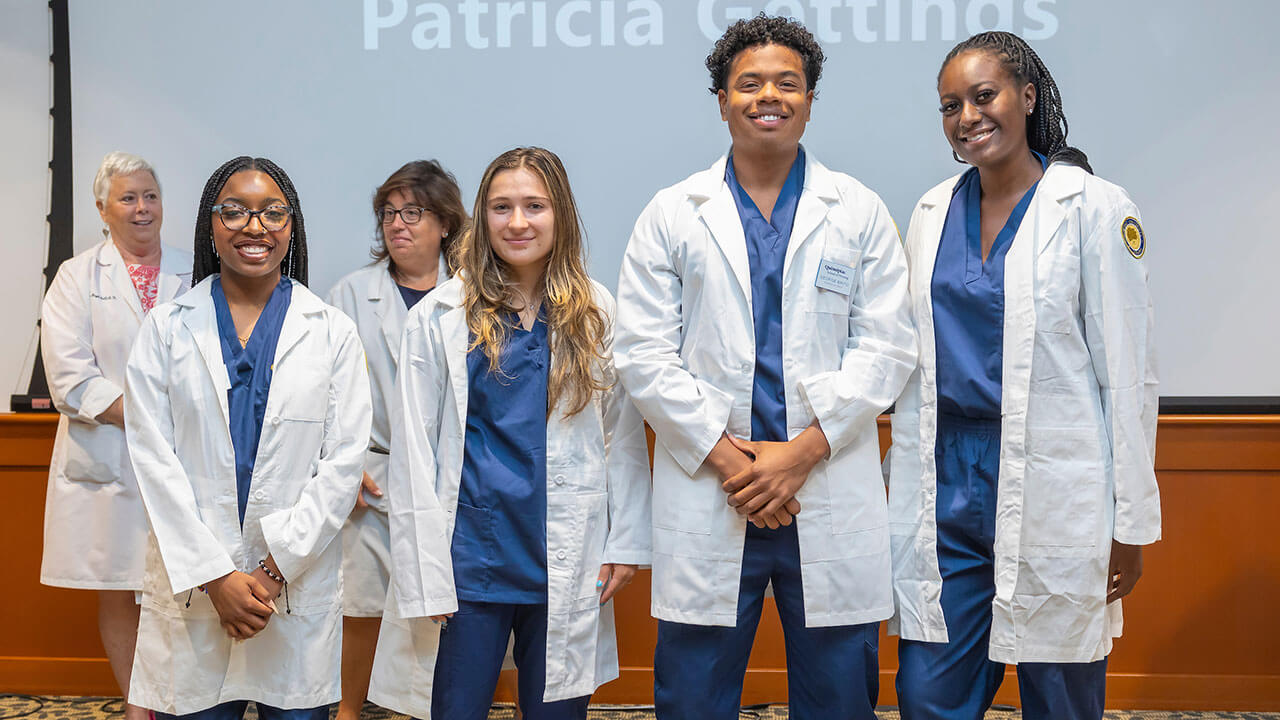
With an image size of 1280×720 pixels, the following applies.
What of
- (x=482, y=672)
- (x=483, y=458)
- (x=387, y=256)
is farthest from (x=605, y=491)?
(x=387, y=256)

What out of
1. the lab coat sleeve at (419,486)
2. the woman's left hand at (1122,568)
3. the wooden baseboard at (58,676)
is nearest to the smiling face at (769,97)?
the lab coat sleeve at (419,486)

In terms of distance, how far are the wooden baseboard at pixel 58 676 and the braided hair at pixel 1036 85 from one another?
10.1ft

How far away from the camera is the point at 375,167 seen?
132 inches

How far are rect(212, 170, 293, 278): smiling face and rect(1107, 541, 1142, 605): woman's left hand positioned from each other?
1777 millimetres

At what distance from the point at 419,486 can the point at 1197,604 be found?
2439 mm

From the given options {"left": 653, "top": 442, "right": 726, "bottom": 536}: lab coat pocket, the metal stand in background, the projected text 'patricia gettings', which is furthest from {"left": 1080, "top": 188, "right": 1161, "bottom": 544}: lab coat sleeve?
the metal stand in background

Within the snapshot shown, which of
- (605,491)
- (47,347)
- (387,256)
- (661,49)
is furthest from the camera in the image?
(661,49)

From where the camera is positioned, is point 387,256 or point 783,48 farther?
point 387,256

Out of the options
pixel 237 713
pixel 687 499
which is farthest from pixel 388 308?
pixel 687 499

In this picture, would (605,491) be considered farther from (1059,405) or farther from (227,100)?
(227,100)

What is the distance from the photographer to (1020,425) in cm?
175

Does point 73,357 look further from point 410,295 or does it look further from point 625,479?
point 625,479

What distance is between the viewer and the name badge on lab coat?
5.95ft

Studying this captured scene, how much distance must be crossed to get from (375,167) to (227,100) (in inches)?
23.1
